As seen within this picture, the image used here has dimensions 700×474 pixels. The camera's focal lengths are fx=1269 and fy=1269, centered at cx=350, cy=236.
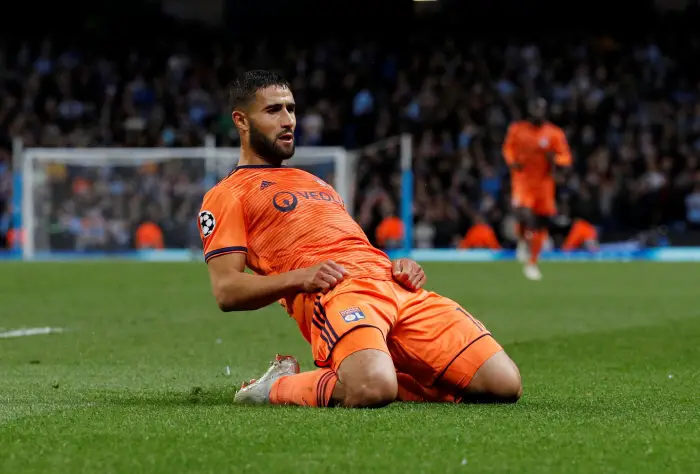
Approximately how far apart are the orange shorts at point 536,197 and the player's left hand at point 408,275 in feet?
40.6

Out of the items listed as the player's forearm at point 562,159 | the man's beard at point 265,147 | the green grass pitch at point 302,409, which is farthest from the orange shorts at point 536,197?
the man's beard at point 265,147

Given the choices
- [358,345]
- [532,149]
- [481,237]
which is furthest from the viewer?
[481,237]

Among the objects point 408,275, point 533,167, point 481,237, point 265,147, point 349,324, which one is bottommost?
point 481,237

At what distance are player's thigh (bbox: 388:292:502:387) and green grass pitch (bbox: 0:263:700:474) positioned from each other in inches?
7.0

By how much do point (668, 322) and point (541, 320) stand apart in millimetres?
986

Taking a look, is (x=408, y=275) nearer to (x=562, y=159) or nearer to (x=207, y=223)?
(x=207, y=223)

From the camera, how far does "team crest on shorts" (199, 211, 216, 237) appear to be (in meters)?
5.21

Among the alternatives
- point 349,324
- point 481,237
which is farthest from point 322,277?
point 481,237

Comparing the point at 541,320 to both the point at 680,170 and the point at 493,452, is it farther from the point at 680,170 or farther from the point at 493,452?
the point at 680,170

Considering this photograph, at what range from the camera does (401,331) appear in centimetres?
521

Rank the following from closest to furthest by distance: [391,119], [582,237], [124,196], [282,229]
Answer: [282,229] → [582,237] → [124,196] → [391,119]

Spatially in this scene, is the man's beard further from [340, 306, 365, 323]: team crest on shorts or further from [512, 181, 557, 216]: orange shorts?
[512, 181, 557, 216]: orange shorts

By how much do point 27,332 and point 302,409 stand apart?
4782 mm

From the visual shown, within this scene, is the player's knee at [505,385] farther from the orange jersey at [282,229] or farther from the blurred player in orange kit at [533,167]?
the blurred player in orange kit at [533,167]
